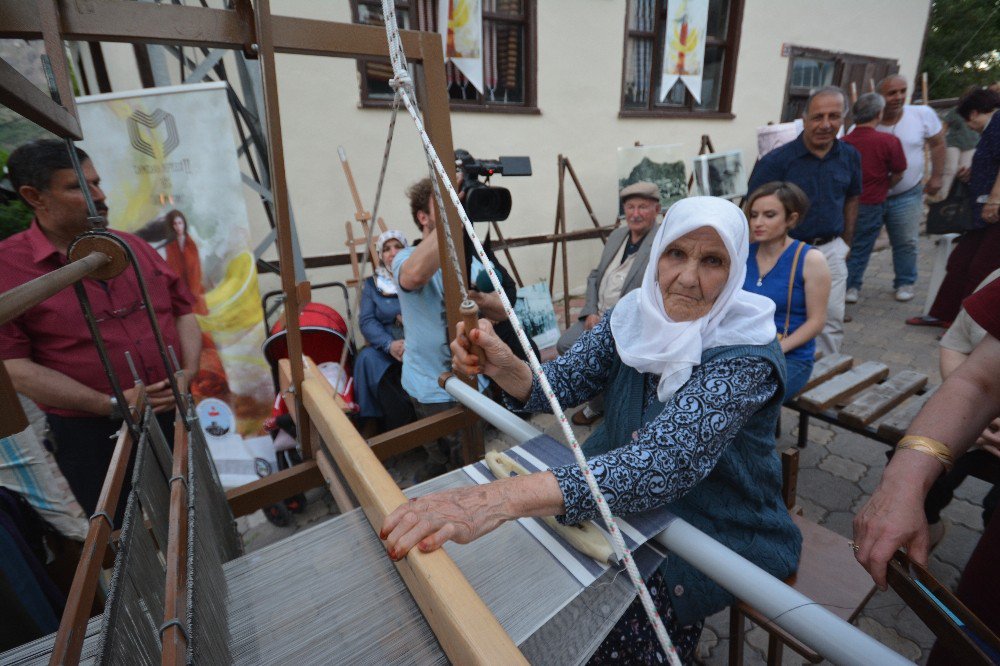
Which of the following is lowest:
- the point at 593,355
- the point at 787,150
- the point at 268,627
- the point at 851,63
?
the point at 268,627

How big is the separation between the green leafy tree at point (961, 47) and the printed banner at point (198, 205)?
19220 millimetres

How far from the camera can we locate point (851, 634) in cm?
66

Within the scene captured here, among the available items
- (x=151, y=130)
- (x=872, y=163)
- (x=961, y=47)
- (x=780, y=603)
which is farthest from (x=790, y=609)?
(x=961, y=47)

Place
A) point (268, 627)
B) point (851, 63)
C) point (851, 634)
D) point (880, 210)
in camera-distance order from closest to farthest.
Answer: point (851, 634) → point (268, 627) → point (880, 210) → point (851, 63)

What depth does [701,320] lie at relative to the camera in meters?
1.08

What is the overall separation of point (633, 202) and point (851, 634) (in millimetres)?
2615

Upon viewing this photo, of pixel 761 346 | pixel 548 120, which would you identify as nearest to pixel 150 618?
pixel 761 346

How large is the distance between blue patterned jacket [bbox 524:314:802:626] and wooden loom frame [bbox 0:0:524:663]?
1.03 ft

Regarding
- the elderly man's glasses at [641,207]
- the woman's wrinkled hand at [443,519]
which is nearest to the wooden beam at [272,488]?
the woman's wrinkled hand at [443,519]

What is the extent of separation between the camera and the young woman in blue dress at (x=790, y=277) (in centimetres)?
231

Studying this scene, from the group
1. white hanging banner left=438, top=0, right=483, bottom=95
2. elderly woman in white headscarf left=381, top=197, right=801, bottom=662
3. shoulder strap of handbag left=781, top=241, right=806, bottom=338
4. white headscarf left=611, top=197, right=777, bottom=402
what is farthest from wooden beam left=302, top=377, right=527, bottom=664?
white hanging banner left=438, top=0, right=483, bottom=95

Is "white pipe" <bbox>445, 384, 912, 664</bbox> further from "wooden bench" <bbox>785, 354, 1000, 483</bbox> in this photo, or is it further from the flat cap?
the flat cap

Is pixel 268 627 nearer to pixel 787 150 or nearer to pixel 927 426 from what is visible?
pixel 927 426

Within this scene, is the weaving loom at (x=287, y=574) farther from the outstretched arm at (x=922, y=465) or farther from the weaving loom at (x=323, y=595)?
the outstretched arm at (x=922, y=465)
